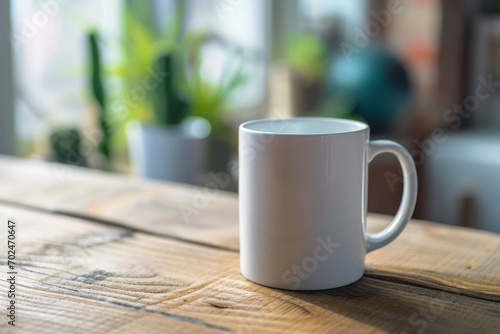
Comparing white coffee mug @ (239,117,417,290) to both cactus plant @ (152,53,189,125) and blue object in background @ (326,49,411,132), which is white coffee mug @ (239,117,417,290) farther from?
blue object in background @ (326,49,411,132)

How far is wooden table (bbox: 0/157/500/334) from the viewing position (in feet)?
1.52

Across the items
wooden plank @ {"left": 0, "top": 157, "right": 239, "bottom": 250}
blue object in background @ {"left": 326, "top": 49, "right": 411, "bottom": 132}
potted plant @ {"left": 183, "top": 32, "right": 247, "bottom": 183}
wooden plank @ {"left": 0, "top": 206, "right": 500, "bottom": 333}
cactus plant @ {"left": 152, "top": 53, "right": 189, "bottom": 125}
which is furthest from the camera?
potted plant @ {"left": 183, "top": 32, "right": 247, "bottom": 183}

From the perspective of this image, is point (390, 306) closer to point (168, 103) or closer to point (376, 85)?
point (168, 103)

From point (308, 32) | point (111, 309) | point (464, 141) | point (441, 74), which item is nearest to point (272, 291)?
point (111, 309)

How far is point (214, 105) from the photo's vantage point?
2447 millimetres

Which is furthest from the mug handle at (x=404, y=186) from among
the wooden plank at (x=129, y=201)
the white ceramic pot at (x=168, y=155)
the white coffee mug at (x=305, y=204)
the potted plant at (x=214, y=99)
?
the potted plant at (x=214, y=99)

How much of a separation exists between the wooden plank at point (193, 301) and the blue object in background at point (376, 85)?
66.7 inches

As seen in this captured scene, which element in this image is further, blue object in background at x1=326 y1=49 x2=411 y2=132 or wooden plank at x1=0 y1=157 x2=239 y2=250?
blue object in background at x1=326 y1=49 x2=411 y2=132

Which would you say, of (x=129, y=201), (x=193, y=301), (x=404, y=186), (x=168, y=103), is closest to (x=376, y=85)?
(x=168, y=103)

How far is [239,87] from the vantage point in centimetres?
255

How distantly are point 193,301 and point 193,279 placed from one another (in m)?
0.06

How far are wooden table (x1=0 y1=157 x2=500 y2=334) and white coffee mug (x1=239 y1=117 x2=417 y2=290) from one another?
22 millimetres

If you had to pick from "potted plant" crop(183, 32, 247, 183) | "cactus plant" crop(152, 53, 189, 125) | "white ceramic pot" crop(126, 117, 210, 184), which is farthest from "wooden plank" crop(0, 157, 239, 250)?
"potted plant" crop(183, 32, 247, 183)

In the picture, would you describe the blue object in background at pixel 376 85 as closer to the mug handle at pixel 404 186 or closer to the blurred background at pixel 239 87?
the blurred background at pixel 239 87
